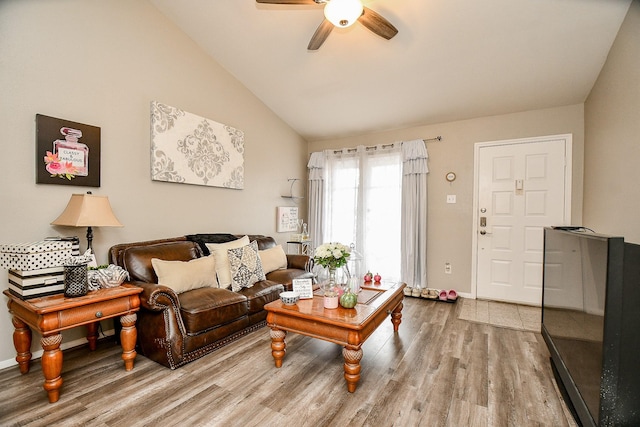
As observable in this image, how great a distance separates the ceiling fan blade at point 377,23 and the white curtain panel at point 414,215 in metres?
2.17

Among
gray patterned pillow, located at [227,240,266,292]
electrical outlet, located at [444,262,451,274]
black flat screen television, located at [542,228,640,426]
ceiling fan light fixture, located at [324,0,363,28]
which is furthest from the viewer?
electrical outlet, located at [444,262,451,274]

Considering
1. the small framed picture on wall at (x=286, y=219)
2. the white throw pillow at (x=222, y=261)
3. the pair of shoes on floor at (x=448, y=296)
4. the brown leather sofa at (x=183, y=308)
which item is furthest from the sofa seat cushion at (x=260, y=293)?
the pair of shoes on floor at (x=448, y=296)

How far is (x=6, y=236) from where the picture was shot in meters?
2.03

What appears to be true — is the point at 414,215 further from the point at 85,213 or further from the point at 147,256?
the point at 85,213

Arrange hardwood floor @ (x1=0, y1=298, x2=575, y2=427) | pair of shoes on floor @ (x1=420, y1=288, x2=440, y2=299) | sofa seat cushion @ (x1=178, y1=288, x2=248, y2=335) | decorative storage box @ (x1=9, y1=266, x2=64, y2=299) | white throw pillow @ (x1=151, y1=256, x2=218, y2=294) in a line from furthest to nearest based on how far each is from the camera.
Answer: pair of shoes on floor @ (x1=420, y1=288, x2=440, y2=299)
white throw pillow @ (x1=151, y1=256, x2=218, y2=294)
sofa seat cushion @ (x1=178, y1=288, x2=248, y2=335)
decorative storage box @ (x1=9, y1=266, x2=64, y2=299)
hardwood floor @ (x1=0, y1=298, x2=575, y2=427)

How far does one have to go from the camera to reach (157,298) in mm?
2031

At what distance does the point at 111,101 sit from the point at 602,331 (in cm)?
372

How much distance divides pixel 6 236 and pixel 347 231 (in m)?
3.86

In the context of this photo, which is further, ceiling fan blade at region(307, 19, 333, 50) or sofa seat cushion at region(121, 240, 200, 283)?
sofa seat cushion at region(121, 240, 200, 283)

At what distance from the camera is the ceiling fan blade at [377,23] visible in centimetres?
206

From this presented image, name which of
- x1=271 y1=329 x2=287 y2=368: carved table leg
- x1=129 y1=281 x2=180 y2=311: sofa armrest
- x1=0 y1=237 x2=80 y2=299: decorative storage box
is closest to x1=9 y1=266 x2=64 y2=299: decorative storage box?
x1=0 y1=237 x2=80 y2=299: decorative storage box

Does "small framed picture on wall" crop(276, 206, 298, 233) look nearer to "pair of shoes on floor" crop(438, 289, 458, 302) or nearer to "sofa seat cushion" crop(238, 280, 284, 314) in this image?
"sofa seat cushion" crop(238, 280, 284, 314)

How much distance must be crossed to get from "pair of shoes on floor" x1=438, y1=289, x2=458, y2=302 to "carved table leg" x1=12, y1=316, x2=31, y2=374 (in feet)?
13.3

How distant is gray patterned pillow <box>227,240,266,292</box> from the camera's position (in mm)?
2801
